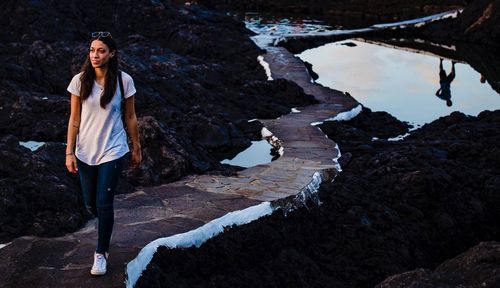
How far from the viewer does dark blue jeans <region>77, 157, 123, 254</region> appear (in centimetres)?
543

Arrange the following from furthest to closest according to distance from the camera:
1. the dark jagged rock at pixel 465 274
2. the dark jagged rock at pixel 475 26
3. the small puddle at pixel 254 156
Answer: the dark jagged rock at pixel 475 26 < the small puddle at pixel 254 156 < the dark jagged rock at pixel 465 274

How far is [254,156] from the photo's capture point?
11.5 m

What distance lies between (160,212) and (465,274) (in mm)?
3002

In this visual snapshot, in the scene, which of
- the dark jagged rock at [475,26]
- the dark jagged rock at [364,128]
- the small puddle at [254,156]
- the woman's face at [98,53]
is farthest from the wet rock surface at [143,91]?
the dark jagged rock at [475,26]

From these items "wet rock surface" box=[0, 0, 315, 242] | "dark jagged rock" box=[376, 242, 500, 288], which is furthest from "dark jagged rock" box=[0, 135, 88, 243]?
"dark jagged rock" box=[376, 242, 500, 288]

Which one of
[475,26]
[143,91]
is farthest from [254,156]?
[475,26]

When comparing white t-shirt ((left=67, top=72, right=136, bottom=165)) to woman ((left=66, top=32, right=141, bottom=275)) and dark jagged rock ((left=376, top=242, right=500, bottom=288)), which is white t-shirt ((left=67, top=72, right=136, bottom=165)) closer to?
woman ((left=66, top=32, right=141, bottom=275))

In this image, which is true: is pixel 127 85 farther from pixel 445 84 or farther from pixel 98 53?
pixel 445 84

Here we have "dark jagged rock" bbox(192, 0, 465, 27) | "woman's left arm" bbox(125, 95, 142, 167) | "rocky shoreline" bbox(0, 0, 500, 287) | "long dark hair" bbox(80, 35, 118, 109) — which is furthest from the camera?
"dark jagged rock" bbox(192, 0, 465, 27)

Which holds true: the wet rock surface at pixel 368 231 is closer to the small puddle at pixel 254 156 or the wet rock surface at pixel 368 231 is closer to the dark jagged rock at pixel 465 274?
the dark jagged rock at pixel 465 274

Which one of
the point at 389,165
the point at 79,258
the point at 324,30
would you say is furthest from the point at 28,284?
the point at 324,30

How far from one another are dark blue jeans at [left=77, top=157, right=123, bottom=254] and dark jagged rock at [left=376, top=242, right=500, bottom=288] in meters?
2.00

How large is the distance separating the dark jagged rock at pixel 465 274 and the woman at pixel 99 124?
6.82 ft

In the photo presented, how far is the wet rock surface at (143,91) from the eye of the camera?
762 cm
